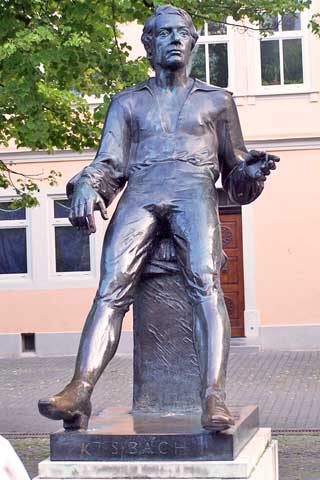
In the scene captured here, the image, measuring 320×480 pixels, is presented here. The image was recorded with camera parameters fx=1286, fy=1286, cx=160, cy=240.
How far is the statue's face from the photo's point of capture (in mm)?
7102

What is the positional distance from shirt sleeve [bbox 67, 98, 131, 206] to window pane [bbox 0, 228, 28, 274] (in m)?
16.7

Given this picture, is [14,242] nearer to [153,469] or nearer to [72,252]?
[72,252]

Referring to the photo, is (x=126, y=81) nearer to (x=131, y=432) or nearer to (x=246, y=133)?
(x=131, y=432)

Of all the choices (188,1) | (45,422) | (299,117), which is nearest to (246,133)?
(299,117)

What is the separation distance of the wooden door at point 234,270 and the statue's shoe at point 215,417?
17227 mm

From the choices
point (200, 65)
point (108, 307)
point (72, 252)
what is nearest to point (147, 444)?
point (108, 307)

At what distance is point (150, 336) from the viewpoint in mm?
6969

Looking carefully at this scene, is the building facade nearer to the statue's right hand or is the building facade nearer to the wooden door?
the wooden door

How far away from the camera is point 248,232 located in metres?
23.0

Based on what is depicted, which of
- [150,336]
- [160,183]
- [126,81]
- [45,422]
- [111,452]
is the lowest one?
[45,422]

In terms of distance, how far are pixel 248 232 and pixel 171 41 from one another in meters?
16.0

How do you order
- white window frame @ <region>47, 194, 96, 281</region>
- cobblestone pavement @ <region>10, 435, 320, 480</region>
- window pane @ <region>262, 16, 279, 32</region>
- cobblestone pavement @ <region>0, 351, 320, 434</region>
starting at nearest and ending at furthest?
cobblestone pavement @ <region>10, 435, 320, 480</region> < window pane @ <region>262, 16, 279, 32</region> < cobblestone pavement @ <region>0, 351, 320, 434</region> < white window frame @ <region>47, 194, 96, 281</region>

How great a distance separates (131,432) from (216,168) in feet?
5.59

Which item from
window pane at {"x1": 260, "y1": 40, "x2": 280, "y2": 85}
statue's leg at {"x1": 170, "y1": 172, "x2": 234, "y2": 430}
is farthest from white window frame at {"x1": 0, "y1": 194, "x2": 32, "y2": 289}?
statue's leg at {"x1": 170, "y1": 172, "x2": 234, "y2": 430}
